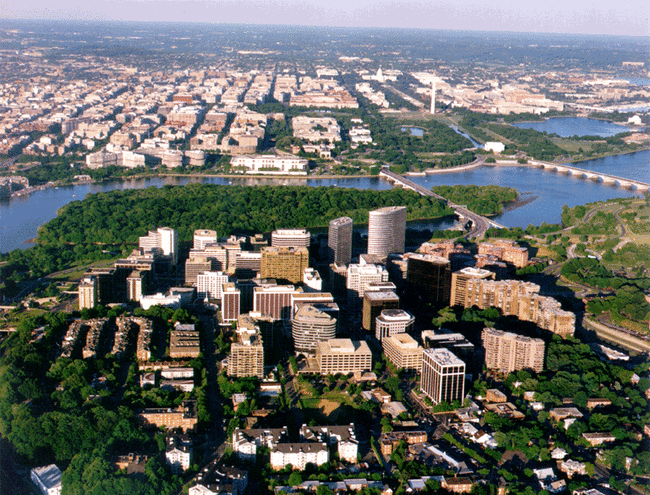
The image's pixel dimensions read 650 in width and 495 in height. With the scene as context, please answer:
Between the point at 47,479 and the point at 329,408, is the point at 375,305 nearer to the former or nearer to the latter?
the point at 329,408

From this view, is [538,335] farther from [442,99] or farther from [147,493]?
[442,99]

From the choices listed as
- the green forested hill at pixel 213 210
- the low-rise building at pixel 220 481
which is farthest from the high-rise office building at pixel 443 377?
the green forested hill at pixel 213 210

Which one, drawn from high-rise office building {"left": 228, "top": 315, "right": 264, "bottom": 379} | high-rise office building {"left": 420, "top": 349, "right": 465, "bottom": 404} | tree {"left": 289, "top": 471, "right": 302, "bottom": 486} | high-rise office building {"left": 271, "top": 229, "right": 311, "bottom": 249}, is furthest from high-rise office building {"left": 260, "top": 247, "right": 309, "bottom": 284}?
tree {"left": 289, "top": 471, "right": 302, "bottom": 486}

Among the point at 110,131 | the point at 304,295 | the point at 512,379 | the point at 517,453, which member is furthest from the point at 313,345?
the point at 110,131

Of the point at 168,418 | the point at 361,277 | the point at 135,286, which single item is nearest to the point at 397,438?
the point at 168,418

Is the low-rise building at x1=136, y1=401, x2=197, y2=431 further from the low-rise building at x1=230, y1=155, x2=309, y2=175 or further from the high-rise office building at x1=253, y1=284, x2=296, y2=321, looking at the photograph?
the low-rise building at x1=230, y1=155, x2=309, y2=175

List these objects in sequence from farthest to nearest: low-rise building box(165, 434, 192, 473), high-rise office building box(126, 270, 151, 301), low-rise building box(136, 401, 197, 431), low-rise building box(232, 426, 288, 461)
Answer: high-rise office building box(126, 270, 151, 301) < low-rise building box(136, 401, 197, 431) < low-rise building box(232, 426, 288, 461) < low-rise building box(165, 434, 192, 473)
